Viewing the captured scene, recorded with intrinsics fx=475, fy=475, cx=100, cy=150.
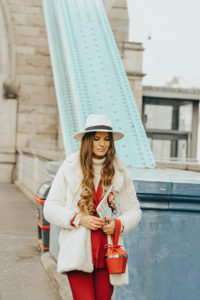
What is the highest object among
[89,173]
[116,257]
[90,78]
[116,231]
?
[90,78]

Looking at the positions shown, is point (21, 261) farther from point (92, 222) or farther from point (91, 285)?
point (92, 222)

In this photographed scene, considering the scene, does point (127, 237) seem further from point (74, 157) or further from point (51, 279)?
point (51, 279)

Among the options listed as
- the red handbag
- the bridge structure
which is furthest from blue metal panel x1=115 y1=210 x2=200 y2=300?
the red handbag

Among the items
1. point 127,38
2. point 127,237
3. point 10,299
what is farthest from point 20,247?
point 127,38

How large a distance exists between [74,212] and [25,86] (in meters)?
10.6

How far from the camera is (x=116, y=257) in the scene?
80.6 inches

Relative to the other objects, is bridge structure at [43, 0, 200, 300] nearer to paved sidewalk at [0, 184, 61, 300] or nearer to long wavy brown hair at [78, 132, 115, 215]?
paved sidewalk at [0, 184, 61, 300]

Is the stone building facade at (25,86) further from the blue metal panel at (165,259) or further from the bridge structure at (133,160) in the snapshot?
the blue metal panel at (165,259)

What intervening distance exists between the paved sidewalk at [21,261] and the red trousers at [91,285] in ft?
4.31

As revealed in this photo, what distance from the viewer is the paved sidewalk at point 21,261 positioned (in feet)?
11.4

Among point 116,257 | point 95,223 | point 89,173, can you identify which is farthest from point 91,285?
point 89,173

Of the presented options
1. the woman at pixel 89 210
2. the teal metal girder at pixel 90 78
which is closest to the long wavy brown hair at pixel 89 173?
the woman at pixel 89 210

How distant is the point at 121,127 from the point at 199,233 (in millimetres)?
2712

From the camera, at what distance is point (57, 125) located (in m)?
12.4
